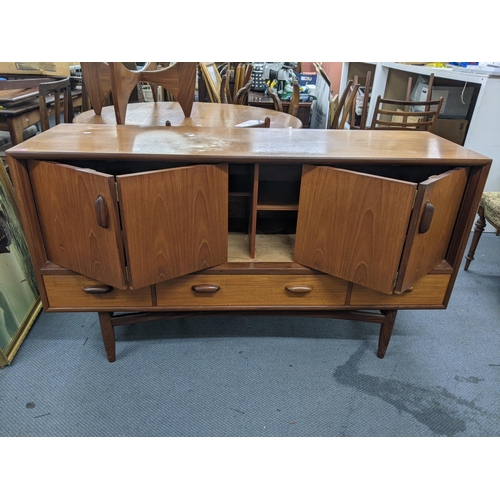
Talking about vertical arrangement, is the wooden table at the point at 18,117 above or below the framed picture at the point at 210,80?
below

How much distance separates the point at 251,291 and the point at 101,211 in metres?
0.54

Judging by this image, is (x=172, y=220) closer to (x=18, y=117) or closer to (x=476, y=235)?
(x=476, y=235)

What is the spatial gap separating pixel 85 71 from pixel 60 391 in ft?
4.25

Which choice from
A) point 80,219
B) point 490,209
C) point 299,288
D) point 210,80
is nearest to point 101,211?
point 80,219

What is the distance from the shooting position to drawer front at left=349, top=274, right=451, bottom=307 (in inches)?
48.3

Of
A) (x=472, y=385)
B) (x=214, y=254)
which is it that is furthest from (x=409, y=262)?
(x=472, y=385)

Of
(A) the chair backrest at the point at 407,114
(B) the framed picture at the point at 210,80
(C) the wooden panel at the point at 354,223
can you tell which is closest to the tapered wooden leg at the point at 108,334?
(C) the wooden panel at the point at 354,223

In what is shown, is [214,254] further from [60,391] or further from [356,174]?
[60,391]

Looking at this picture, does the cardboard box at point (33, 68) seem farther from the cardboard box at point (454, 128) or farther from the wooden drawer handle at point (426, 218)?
the wooden drawer handle at point (426, 218)

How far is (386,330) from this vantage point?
1442 mm

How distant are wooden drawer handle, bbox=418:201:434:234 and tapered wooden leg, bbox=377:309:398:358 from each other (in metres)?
0.48

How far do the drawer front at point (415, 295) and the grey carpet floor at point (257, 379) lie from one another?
0.35m

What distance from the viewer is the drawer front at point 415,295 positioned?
4.03 ft

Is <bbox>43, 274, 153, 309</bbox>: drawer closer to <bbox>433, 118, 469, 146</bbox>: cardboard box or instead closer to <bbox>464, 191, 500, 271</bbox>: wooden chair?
<bbox>464, 191, 500, 271</bbox>: wooden chair
